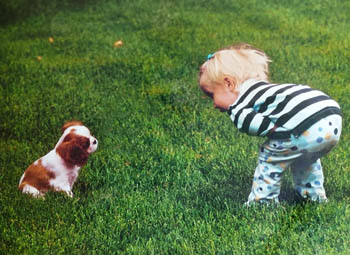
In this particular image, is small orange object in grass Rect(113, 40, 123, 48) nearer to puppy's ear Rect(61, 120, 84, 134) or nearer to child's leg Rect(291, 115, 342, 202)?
puppy's ear Rect(61, 120, 84, 134)

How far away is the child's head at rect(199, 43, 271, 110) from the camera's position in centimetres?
184

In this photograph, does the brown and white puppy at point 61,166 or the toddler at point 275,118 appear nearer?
the toddler at point 275,118

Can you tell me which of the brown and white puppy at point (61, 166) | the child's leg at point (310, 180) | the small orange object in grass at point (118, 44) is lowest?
the brown and white puppy at point (61, 166)

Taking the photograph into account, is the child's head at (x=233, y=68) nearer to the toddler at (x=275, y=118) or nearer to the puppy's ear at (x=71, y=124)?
the toddler at (x=275, y=118)

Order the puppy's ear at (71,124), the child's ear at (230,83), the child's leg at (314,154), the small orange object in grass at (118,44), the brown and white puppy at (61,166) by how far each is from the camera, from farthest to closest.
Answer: the small orange object in grass at (118,44) < the puppy's ear at (71,124) < the brown and white puppy at (61,166) < the child's ear at (230,83) < the child's leg at (314,154)

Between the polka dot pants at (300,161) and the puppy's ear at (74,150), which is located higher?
the polka dot pants at (300,161)

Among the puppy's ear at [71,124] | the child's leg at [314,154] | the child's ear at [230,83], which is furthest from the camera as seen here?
the puppy's ear at [71,124]

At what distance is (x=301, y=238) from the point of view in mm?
1725

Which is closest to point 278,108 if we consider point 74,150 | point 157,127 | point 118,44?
point 157,127

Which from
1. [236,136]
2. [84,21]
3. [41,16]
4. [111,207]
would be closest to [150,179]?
[111,207]

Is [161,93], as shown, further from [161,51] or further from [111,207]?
[111,207]

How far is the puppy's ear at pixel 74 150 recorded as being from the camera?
1.95m

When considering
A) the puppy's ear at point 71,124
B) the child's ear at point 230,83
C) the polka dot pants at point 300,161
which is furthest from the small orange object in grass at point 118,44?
the polka dot pants at point 300,161

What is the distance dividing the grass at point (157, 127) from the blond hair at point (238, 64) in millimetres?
77
